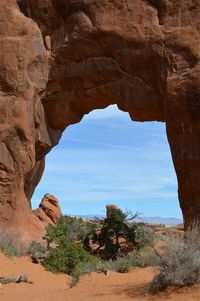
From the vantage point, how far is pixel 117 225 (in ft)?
57.1

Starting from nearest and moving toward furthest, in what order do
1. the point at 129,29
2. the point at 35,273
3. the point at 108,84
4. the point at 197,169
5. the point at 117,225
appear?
the point at 35,273, the point at 197,169, the point at 129,29, the point at 108,84, the point at 117,225

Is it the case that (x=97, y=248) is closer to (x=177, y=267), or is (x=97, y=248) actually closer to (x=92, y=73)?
(x=92, y=73)

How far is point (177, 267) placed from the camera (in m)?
8.34

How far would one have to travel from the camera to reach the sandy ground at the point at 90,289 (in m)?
8.03

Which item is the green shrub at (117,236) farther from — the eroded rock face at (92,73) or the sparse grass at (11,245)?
the sparse grass at (11,245)

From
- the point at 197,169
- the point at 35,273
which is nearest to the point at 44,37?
the point at 197,169

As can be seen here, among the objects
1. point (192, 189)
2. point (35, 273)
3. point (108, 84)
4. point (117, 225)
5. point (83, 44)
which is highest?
point (83, 44)

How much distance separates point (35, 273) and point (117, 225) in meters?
5.79

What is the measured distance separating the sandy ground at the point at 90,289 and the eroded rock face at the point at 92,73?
3912mm

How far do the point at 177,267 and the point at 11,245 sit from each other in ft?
22.9

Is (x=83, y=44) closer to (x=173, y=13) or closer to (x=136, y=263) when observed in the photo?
(x=173, y=13)

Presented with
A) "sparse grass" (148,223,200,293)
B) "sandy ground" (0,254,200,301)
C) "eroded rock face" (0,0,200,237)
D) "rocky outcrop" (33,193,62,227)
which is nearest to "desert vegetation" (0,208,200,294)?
"sparse grass" (148,223,200,293)

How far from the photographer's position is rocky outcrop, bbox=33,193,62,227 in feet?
79.4

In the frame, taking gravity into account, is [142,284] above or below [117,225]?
below
